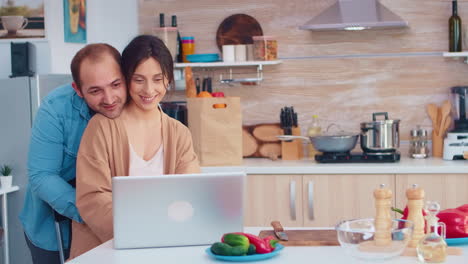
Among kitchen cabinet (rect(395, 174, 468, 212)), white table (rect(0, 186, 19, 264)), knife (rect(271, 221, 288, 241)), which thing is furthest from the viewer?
kitchen cabinet (rect(395, 174, 468, 212))

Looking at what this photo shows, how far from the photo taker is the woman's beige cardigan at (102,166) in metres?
2.33

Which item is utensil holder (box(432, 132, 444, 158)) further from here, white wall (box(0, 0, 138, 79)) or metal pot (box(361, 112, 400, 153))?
white wall (box(0, 0, 138, 79))

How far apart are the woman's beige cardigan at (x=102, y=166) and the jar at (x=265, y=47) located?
223 centimetres

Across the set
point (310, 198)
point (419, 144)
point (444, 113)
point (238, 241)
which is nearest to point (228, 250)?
point (238, 241)

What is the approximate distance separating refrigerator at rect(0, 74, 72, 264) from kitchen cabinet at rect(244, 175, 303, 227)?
1287 millimetres

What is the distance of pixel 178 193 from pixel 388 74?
2.98 m

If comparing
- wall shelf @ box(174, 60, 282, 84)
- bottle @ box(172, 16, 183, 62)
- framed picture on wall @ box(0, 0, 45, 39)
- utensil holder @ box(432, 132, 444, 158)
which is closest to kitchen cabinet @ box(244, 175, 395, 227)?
utensil holder @ box(432, 132, 444, 158)

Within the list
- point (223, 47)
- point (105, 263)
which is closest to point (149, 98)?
point (105, 263)

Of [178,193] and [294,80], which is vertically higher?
[294,80]

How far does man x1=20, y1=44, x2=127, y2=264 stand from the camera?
97.4 inches

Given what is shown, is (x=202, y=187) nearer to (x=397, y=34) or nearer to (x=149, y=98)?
(x=149, y=98)

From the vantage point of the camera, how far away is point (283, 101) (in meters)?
4.92

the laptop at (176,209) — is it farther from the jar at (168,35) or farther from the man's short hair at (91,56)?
the jar at (168,35)

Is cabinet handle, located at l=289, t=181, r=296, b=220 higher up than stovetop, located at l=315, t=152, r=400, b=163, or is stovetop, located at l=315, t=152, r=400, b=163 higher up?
stovetop, located at l=315, t=152, r=400, b=163
